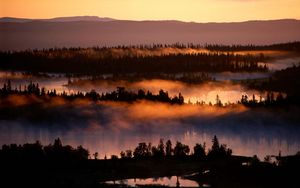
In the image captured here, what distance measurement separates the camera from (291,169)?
7608 inches

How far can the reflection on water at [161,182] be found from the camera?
595ft

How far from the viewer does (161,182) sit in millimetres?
186125

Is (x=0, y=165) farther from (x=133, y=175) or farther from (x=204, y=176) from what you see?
(x=204, y=176)

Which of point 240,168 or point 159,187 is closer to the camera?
point 159,187

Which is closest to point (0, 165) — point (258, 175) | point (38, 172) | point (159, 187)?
point (38, 172)

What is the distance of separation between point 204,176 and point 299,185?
81.2 ft

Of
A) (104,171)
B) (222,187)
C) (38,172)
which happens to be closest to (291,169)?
(222,187)

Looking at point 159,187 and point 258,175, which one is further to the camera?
point 258,175

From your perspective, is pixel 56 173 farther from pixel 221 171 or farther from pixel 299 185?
pixel 299 185

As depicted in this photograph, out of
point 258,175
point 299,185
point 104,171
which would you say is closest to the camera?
point 299,185

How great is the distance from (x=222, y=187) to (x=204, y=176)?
1755 cm

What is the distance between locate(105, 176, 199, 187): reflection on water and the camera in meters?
182

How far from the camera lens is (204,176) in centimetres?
19250

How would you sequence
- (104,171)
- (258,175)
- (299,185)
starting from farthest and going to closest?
(104,171), (258,175), (299,185)
